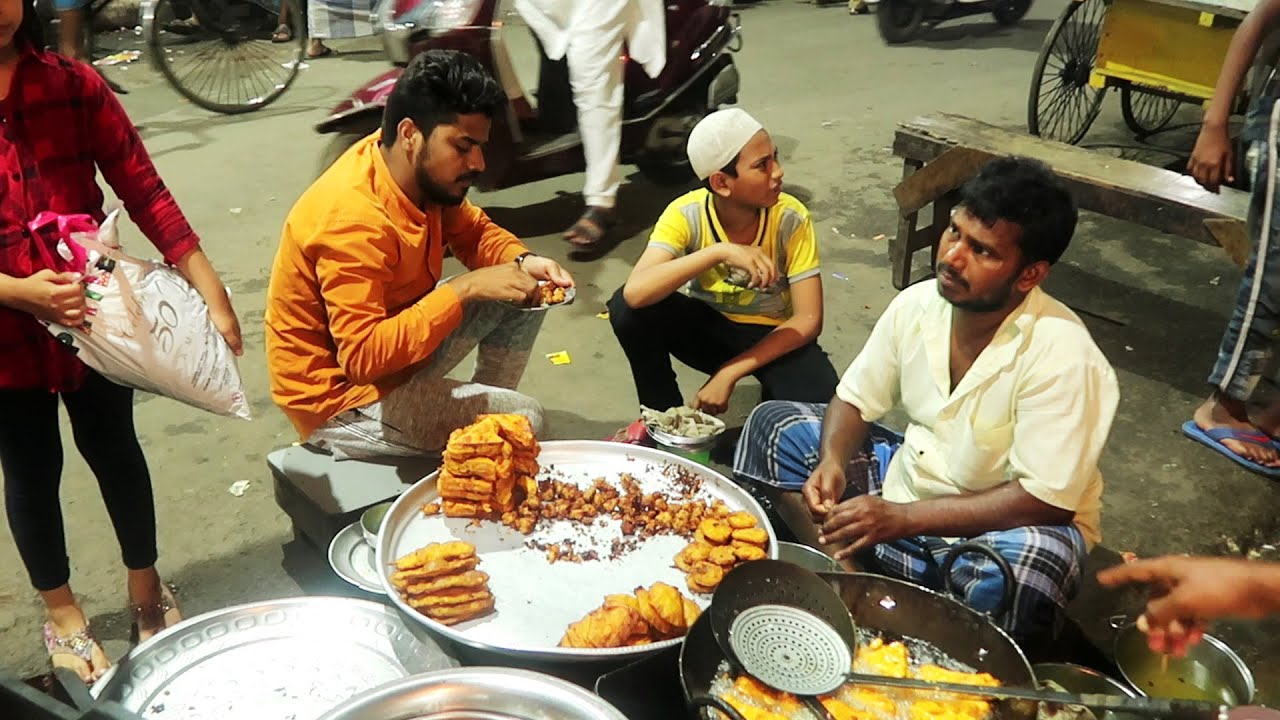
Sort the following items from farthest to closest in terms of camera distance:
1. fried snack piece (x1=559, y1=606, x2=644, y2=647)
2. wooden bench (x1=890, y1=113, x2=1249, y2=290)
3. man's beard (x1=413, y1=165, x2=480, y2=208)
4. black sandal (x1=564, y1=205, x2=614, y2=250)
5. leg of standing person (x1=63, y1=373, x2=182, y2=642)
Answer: black sandal (x1=564, y1=205, x2=614, y2=250) < wooden bench (x1=890, y1=113, x2=1249, y2=290) < man's beard (x1=413, y1=165, x2=480, y2=208) < leg of standing person (x1=63, y1=373, x2=182, y2=642) < fried snack piece (x1=559, y1=606, x2=644, y2=647)

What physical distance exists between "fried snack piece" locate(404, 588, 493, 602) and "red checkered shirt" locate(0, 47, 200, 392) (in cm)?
96

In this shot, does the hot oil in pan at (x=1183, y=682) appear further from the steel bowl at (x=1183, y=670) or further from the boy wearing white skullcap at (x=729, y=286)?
the boy wearing white skullcap at (x=729, y=286)

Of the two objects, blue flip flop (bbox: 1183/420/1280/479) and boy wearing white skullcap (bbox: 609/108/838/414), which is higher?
boy wearing white skullcap (bbox: 609/108/838/414)

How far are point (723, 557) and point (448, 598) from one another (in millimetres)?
629

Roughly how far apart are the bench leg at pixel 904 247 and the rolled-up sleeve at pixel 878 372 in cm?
227

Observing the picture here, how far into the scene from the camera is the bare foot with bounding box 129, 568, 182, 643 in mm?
2613

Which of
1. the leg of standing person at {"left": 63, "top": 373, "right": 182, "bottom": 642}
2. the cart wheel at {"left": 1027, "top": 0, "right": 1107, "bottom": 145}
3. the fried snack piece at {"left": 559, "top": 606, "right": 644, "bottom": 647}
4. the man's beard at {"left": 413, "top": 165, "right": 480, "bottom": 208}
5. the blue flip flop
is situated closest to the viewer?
the fried snack piece at {"left": 559, "top": 606, "right": 644, "bottom": 647}

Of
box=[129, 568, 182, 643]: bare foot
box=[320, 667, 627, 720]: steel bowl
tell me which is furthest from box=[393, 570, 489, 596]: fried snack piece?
box=[129, 568, 182, 643]: bare foot

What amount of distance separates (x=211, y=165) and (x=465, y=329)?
4.08 meters

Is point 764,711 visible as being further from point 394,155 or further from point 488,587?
point 394,155

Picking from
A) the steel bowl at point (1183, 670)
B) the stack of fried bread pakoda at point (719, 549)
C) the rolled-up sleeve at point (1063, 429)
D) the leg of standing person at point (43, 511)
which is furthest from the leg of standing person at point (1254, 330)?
the leg of standing person at point (43, 511)

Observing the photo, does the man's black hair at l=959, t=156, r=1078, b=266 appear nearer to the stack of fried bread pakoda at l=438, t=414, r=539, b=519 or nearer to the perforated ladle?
the perforated ladle

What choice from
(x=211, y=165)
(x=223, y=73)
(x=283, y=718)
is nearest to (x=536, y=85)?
(x=211, y=165)

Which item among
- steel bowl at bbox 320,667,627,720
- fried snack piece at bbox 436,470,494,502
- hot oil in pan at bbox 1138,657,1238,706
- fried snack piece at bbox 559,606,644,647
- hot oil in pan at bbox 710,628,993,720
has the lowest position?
hot oil in pan at bbox 1138,657,1238,706
